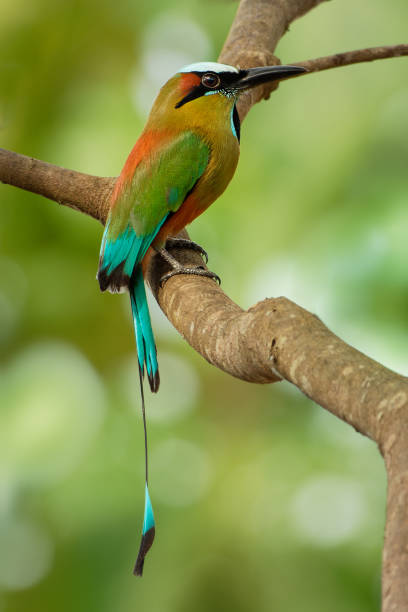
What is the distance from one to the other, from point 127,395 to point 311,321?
9.93ft

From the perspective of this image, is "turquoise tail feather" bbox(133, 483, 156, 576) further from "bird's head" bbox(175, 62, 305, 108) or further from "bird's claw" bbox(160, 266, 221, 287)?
"bird's head" bbox(175, 62, 305, 108)

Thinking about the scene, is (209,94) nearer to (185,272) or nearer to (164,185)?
(164,185)

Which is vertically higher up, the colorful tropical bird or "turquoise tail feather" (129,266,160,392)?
the colorful tropical bird

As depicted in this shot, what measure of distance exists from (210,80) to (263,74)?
0.46 feet

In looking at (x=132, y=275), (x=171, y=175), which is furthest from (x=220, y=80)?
(x=132, y=275)

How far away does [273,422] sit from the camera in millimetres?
4082

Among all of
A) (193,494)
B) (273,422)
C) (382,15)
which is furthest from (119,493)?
(382,15)

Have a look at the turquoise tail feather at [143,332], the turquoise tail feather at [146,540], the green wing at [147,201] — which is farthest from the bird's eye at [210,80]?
the turquoise tail feather at [146,540]

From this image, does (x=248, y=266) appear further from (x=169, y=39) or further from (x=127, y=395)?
(x=169, y=39)

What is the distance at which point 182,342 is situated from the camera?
4098 millimetres

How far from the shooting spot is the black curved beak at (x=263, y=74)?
2.07 meters

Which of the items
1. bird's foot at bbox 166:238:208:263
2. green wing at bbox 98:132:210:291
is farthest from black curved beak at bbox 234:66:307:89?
bird's foot at bbox 166:238:208:263

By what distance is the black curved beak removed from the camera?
207 cm

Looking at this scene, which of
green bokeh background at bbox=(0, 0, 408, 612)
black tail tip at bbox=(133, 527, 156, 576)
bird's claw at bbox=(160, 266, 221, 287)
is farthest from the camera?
green bokeh background at bbox=(0, 0, 408, 612)
